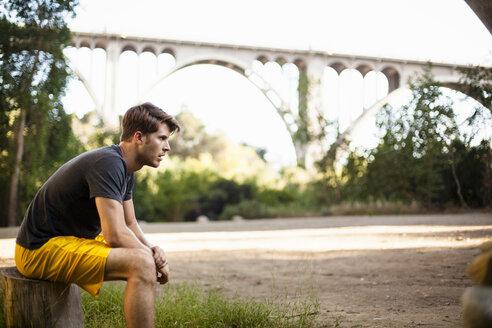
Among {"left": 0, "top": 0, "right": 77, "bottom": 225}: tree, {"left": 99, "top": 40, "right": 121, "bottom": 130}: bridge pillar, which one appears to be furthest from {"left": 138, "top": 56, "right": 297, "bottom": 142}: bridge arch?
{"left": 0, "top": 0, "right": 77, "bottom": 225}: tree

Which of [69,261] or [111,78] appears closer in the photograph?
[69,261]

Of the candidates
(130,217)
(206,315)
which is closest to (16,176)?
(130,217)

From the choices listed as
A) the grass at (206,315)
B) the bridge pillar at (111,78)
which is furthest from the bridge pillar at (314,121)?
the grass at (206,315)

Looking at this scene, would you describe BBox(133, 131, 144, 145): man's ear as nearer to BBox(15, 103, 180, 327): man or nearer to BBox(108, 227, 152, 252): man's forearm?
BBox(15, 103, 180, 327): man

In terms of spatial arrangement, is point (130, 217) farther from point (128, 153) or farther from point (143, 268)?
point (143, 268)

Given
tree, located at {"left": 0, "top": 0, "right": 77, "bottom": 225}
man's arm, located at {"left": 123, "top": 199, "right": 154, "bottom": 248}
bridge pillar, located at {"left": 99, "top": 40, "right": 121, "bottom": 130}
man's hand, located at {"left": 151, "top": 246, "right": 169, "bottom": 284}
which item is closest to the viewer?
man's hand, located at {"left": 151, "top": 246, "right": 169, "bottom": 284}

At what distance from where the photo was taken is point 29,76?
26.1 ft

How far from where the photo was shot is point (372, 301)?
3.26 meters

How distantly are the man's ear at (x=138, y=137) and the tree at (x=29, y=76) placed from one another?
20.0ft

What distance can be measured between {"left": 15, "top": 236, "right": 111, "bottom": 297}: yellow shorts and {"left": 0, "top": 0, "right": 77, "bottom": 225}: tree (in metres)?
6.12

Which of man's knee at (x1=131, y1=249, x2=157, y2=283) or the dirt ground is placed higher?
man's knee at (x1=131, y1=249, x2=157, y2=283)

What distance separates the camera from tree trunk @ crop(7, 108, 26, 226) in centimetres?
824

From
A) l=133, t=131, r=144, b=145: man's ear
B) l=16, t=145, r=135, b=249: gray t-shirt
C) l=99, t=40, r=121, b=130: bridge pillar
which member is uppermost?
l=99, t=40, r=121, b=130: bridge pillar

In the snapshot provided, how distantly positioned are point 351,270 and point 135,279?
3082mm
